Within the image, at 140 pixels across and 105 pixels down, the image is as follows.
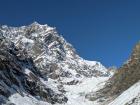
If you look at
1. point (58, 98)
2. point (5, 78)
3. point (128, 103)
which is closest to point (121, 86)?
point (58, 98)

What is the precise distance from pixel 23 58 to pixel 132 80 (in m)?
61.0

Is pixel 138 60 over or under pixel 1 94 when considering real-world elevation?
over

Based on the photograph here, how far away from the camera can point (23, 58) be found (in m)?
195

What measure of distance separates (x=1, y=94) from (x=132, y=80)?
239ft

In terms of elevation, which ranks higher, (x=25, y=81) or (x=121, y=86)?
(x=121, y=86)

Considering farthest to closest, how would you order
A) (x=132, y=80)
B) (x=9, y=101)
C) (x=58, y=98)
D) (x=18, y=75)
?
(x=58, y=98) < (x=132, y=80) < (x=18, y=75) < (x=9, y=101)

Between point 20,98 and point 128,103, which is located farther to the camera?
point 20,98

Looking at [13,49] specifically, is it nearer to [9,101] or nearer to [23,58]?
[23,58]

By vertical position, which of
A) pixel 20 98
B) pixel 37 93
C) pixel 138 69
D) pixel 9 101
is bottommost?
pixel 9 101

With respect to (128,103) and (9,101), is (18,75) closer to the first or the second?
(9,101)

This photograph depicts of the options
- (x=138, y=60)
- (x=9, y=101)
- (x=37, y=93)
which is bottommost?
(x=9, y=101)

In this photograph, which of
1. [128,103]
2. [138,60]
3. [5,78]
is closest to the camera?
[128,103]

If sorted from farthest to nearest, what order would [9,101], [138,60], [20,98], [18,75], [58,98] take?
[58,98] → [138,60] → [18,75] → [20,98] → [9,101]

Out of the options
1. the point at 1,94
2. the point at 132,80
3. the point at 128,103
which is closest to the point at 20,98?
the point at 1,94
